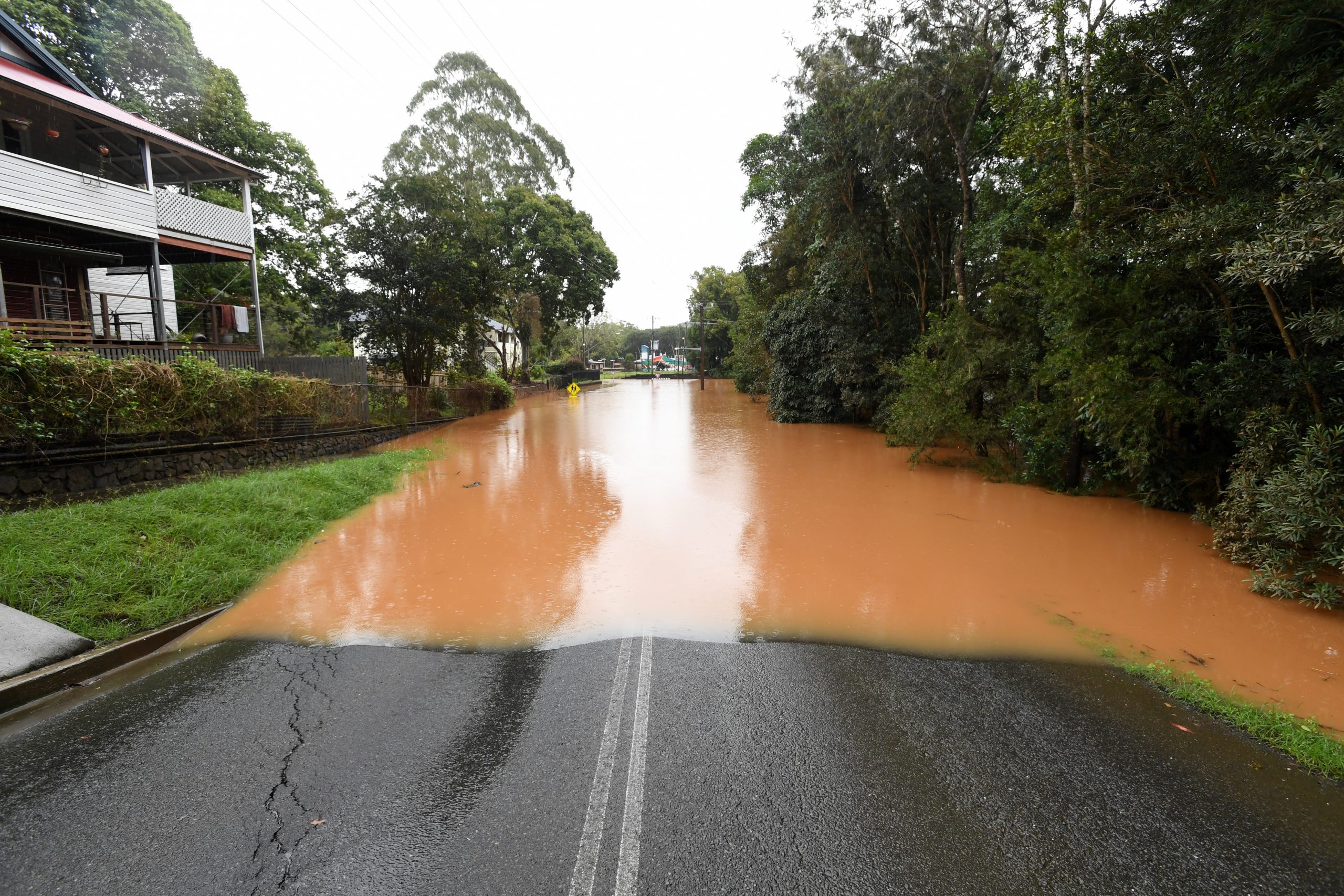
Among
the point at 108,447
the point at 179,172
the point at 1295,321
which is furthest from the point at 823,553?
the point at 179,172

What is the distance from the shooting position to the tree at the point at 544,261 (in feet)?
118

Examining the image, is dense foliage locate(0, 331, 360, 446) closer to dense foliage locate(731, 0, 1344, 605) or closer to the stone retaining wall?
the stone retaining wall

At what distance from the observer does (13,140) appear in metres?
13.3

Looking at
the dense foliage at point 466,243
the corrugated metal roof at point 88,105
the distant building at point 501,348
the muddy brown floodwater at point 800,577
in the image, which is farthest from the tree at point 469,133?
the muddy brown floodwater at point 800,577

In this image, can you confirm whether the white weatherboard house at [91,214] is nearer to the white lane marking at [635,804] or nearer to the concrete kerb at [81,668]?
the concrete kerb at [81,668]

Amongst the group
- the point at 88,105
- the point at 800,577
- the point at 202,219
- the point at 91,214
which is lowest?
the point at 800,577

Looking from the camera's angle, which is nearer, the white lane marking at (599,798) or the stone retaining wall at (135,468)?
the white lane marking at (599,798)

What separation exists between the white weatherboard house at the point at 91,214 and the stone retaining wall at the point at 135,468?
372 centimetres

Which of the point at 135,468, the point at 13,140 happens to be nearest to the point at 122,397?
the point at 135,468

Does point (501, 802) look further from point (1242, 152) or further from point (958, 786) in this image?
point (1242, 152)

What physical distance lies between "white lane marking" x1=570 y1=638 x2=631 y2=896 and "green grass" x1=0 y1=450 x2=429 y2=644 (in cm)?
391

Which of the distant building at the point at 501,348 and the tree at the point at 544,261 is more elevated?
the tree at the point at 544,261

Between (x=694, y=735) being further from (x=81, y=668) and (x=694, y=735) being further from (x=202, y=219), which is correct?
(x=202, y=219)

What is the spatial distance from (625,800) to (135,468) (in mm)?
9539
